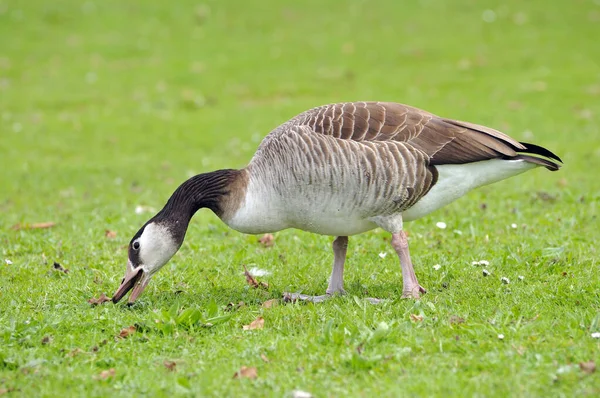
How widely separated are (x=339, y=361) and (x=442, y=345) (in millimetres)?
716

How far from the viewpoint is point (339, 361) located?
4.96m

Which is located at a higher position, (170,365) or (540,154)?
(540,154)

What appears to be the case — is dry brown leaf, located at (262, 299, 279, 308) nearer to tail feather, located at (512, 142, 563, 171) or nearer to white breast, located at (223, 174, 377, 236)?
white breast, located at (223, 174, 377, 236)

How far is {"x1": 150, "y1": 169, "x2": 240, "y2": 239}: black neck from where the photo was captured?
6.41 meters

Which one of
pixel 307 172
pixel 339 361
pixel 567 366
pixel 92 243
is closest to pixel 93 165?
pixel 92 243

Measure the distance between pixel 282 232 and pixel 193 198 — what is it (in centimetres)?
247

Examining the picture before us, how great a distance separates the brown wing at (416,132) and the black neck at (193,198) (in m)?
0.82

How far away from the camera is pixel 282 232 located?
8.82 m

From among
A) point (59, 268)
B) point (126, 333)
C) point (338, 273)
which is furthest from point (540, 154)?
point (59, 268)

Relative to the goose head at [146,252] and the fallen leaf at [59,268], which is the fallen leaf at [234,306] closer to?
the goose head at [146,252]

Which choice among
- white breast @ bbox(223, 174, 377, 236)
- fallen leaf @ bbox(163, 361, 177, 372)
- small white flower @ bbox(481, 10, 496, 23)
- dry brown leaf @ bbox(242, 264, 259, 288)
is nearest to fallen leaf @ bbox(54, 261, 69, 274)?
dry brown leaf @ bbox(242, 264, 259, 288)

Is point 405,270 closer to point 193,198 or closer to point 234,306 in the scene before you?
point 234,306

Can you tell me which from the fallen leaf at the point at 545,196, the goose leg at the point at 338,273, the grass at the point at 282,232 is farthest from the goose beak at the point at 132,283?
the fallen leaf at the point at 545,196

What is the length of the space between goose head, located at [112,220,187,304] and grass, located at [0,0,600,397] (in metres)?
0.18
